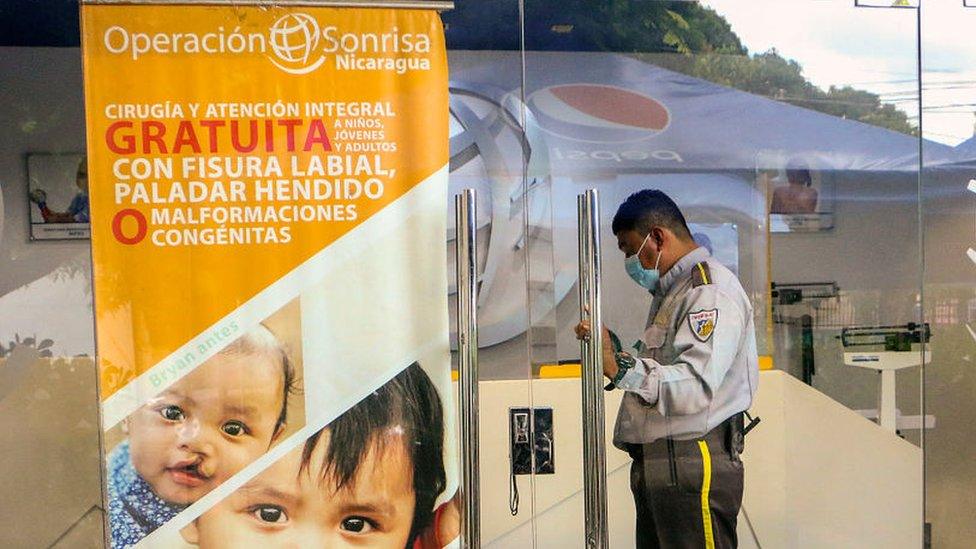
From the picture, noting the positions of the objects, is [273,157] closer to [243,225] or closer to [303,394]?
[243,225]

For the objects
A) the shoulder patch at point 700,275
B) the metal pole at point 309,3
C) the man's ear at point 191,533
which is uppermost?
the metal pole at point 309,3

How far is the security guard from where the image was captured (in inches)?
154

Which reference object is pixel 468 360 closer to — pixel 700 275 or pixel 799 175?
pixel 700 275

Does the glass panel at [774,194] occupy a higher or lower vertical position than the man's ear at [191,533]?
higher

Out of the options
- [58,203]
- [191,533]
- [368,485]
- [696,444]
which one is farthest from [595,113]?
[191,533]

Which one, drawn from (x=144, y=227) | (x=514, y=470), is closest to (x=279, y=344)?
(x=144, y=227)

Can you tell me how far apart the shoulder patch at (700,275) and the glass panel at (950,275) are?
0.84m

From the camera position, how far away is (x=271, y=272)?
3689 mm

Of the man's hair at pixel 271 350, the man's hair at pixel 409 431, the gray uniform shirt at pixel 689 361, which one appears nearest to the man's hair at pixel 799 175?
the gray uniform shirt at pixel 689 361

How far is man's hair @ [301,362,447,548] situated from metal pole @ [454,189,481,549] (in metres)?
0.08

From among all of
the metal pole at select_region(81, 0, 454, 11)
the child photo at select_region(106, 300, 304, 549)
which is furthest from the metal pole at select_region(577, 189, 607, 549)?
the child photo at select_region(106, 300, 304, 549)

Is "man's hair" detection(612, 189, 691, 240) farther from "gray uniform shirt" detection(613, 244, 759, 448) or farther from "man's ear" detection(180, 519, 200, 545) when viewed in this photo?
"man's ear" detection(180, 519, 200, 545)

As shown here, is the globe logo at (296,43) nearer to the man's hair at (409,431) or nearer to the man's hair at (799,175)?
the man's hair at (409,431)

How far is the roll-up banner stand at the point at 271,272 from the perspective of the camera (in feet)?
11.9
